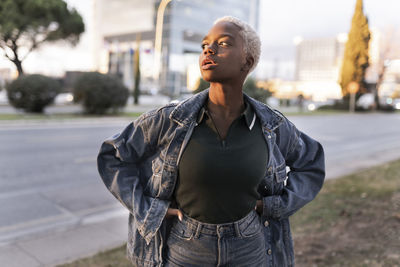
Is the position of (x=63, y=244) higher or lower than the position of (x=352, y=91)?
lower

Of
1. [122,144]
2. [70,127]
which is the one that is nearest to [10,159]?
[70,127]

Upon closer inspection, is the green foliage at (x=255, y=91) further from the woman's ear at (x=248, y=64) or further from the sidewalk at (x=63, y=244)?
the woman's ear at (x=248, y=64)

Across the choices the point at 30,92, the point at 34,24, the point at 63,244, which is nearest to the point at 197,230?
the point at 63,244

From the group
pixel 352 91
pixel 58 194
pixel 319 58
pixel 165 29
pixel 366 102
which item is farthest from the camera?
pixel 165 29

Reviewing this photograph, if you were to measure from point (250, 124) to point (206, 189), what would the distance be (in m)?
0.38

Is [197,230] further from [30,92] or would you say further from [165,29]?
[165,29]

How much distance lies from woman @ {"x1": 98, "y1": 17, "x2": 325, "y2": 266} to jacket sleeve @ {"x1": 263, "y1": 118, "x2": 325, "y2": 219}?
0.01 metres

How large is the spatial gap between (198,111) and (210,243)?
59 centimetres

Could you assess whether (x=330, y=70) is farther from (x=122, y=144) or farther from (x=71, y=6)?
(x=122, y=144)

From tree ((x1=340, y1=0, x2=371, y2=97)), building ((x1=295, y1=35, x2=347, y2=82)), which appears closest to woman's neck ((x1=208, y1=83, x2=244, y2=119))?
tree ((x1=340, y1=0, x2=371, y2=97))

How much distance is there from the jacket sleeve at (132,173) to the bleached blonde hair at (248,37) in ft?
1.87

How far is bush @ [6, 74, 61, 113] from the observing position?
63.8 ft

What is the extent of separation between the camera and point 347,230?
168 inches

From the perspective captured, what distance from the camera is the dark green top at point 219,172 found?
1.59 m
